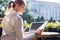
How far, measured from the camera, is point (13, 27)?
1378 millimetres

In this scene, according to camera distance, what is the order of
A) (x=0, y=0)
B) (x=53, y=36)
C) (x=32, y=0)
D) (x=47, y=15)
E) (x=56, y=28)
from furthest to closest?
(x=0, y=0) < (x=32, y=0) < (x=47, y=15) < (x=56, y=28) < (x=53, y=36)

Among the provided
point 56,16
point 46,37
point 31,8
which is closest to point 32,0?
point 31,8

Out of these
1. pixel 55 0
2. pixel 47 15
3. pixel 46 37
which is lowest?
pixel 46 37

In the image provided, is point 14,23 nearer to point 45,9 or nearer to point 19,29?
point 19,29

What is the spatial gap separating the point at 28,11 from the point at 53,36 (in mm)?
1822

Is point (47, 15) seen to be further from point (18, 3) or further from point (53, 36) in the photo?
point (18, 3)

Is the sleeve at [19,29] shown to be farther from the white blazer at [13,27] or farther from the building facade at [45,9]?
the building facade at [45,9]

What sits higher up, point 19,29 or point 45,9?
point 45,9

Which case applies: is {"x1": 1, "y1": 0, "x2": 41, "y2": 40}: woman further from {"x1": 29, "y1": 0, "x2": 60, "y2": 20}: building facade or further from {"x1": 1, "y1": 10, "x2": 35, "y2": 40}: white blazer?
{"x1": 29, "y1": 0, "x2": 60, "y2": 20}: building facade

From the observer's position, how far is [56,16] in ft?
12.8

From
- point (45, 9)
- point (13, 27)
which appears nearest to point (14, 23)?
point (13, 27)

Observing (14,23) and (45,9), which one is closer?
(14,23)

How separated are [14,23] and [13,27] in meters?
0.04

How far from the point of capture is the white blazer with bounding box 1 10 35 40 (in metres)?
1.34
